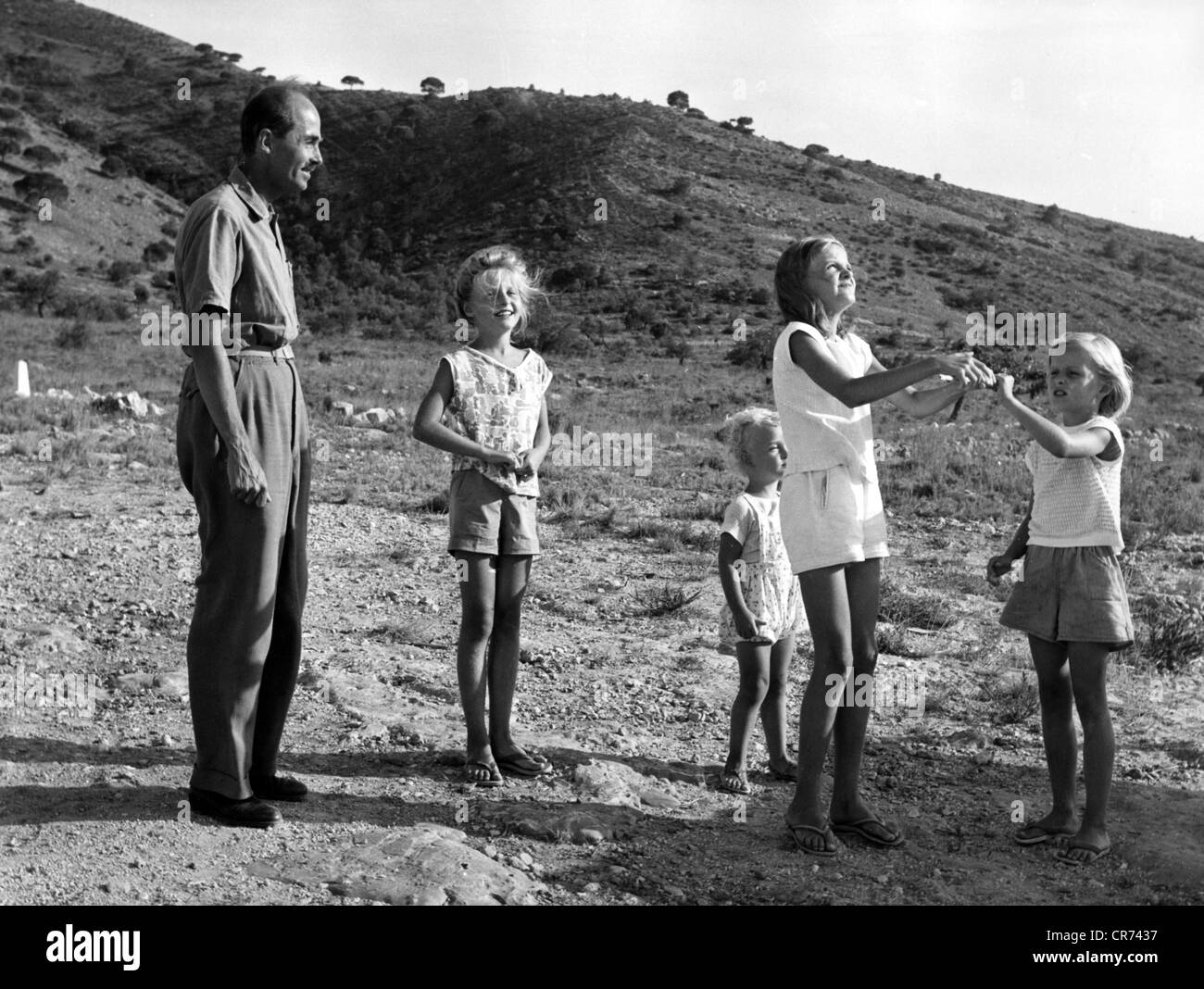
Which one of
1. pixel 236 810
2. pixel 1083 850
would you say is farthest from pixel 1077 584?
pixel 236 810

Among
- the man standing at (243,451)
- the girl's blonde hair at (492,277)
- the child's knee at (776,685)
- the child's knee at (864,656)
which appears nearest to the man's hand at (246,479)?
the man standing at (243,451)

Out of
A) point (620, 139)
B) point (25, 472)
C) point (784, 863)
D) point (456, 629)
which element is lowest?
point (784, 863)

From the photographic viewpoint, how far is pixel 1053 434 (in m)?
3.59

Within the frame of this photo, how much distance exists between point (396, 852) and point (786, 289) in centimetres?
191

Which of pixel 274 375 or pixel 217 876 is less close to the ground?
pixel 274 375

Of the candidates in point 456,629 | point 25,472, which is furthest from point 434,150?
point 456,629

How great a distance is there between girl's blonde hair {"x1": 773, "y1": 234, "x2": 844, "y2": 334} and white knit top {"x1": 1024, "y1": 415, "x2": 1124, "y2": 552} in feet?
2.70

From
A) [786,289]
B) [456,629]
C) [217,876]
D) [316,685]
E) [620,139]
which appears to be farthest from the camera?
[620,139]

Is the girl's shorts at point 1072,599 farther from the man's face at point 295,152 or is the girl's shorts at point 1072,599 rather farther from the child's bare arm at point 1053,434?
the man's face at point 295,152

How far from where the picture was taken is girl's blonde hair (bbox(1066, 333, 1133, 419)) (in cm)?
382

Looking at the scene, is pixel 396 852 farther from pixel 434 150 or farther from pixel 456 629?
pixel 434 150

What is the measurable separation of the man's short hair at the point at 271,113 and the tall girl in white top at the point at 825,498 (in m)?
1.44

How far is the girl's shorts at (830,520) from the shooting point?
11.6 feet

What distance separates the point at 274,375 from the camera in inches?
141
